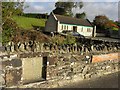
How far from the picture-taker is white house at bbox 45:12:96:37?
4871 centimetres

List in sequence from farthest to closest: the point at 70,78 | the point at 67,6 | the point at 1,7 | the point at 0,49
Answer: the point at 67,6
the point at 1,7
the point at 70,78
the point at 0,49

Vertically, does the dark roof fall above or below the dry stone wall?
above

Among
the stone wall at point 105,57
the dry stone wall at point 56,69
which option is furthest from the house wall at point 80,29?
the dry stone wall at point 56,69

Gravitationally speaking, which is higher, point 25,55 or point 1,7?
point 1,7

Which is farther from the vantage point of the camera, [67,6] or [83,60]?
[67,6]

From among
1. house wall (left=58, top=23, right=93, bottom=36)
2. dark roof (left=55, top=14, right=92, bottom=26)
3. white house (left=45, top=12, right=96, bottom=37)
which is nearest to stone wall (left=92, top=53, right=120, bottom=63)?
white house (left=45, top=12, right=96, bottom=37)

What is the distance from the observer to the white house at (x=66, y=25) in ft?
160

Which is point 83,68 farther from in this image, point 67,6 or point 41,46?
point 67,6

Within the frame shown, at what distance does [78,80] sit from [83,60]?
3.06 feet

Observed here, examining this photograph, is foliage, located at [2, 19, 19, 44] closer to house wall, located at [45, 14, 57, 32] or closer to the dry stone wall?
the dry stone wall

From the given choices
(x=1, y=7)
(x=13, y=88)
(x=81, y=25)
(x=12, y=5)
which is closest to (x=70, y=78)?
(x=13, y=88)

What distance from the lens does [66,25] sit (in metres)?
50.0

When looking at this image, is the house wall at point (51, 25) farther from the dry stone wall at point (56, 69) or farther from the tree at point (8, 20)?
the dry stone wall at point (56, 69)

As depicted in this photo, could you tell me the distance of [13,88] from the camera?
8.68 meters
